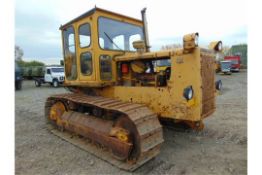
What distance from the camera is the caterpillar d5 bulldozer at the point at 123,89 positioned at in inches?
141

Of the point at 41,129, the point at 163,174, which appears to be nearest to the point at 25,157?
the point at 41,129

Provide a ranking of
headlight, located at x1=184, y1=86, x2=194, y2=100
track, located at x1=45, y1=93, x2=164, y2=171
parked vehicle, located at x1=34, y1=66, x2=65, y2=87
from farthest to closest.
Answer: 1. parked vehicle, located at x1=34, y1=66, x2=65, y2=87
2. headlight, located at x1=184, y1=86, x2=194, y2=100
3. track, located at x1=45, y1=93, x2=164, y2=171

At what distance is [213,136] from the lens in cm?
499

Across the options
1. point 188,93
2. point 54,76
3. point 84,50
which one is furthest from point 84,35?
point 54,76

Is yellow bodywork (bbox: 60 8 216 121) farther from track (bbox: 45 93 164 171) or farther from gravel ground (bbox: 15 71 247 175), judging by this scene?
gravel ground (bbox: 15 71 247 175)


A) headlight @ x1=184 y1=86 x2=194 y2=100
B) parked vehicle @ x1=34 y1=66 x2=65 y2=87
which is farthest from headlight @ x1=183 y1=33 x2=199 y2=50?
parked vehicle @ x1=34 y1=66 x2=65 y2=87

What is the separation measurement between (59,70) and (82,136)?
17742mm

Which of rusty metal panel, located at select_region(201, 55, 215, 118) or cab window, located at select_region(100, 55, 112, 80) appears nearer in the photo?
rusty metal panel, located at select_region(201, 55, 215, 118)

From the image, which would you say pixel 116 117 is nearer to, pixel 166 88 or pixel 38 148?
pixel 166 88

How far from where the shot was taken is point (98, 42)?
182 inches

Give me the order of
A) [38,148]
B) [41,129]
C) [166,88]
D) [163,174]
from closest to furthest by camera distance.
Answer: [163,174] → [166,88] → [38,148] → [41,129]

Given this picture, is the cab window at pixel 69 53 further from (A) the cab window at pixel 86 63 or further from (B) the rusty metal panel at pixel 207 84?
(B) the rusty metal panel at pixel 207 84

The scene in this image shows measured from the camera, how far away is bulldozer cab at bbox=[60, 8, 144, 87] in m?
4.64

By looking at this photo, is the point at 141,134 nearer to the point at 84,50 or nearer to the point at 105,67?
the point at 105,67
